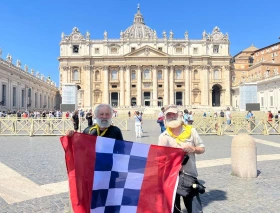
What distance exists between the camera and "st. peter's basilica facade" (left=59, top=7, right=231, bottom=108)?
61.5 m

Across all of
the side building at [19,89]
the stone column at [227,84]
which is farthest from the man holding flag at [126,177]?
the stone column at [227,84]

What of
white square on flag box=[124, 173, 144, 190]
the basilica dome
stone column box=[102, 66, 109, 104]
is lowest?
white square on flag box=[124, 173, 144, 190]

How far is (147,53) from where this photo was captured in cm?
6106

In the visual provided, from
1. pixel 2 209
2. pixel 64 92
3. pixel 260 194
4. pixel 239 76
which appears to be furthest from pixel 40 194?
pixel 239 76

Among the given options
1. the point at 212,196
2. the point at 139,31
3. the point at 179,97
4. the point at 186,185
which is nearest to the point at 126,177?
the point at 186,185

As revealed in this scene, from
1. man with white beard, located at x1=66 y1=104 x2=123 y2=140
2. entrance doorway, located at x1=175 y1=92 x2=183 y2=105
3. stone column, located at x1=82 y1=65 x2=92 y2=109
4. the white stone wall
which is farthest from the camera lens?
entrance doorway, located at x1=175 y1=92 x2=183 y2=105

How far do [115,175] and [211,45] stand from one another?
210ft

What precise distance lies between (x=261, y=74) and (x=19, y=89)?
45.5 m

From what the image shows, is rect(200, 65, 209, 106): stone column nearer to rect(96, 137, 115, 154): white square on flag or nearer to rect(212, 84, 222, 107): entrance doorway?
rect(212, 84, 222, 107): entrance doorway

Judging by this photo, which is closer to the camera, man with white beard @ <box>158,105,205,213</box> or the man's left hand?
the man's left hand

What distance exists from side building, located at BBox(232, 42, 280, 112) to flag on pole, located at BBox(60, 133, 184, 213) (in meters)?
28.3

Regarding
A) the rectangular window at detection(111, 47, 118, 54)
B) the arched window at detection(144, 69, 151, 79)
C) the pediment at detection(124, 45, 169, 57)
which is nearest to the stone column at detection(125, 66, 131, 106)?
the pediment at detection(124, 45, 169, 57)

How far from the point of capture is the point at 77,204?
10.6 feet

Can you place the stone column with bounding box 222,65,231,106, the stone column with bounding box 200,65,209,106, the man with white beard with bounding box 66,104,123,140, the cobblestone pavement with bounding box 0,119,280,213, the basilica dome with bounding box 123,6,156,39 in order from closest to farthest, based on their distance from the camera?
1. the man with white beard with bounding box 66,104,123,140
2. the cobblestone pavement with bounding box 0,119,280,213
3. the stone column with bounding box 200,65,209,106
4. the stone column with bounding box 222,65,231,106
5. the basilica dome with bounding box 123,6,156,39
